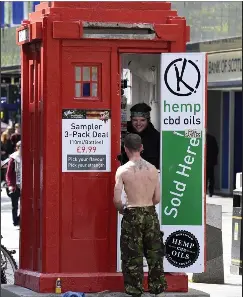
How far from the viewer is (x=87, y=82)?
10.6m

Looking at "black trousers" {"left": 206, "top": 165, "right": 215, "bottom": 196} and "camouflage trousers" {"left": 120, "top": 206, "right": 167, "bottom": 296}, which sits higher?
"camouflage trousers" {"left": 120, "top": 206, "right": 167, "bottom": 296}

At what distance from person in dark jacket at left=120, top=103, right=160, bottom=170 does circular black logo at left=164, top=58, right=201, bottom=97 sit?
0.52m

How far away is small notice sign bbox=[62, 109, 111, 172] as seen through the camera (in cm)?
1057

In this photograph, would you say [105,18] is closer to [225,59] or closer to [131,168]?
[131,168]

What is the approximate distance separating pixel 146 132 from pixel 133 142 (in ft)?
2.82

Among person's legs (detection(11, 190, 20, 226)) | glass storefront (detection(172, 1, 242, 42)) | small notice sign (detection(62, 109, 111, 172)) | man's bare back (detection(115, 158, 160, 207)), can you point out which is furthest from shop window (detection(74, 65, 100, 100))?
glass storefront (detection(172, 1, 242, 42))

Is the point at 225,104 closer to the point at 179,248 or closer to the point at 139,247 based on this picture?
the point at 179,248

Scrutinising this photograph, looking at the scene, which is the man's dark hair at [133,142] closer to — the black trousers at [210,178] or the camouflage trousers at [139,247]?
the camouflage trousers at [139,247]

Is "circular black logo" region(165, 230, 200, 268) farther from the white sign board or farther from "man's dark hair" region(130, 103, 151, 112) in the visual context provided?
the white sign board

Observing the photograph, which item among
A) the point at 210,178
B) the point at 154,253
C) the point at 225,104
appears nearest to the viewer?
the point at 154,253

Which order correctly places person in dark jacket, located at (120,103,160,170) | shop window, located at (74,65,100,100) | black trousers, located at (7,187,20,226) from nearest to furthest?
shop window, located at (74,65,100,100) < person in dark jacket, located at (120,103,160,170) < black trousers, located at (7,187,20,226)

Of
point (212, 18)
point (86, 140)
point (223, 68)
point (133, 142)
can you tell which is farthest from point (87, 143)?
point (223, 68)

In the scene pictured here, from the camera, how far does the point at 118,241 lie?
35.0 ft

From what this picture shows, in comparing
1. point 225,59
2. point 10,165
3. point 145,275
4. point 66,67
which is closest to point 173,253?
point 145,275
